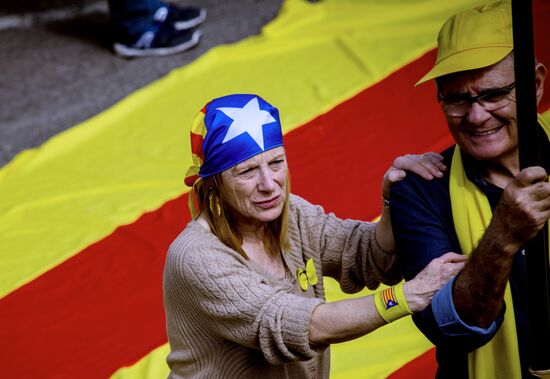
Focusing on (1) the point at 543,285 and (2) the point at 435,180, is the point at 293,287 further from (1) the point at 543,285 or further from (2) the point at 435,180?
(1) the point at 543,285

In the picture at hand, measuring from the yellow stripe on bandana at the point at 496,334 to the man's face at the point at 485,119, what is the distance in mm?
94

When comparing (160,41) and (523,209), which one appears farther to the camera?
(160,41)

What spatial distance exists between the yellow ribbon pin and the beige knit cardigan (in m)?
0.01

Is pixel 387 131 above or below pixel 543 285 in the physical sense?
below

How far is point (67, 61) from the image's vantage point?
6.21 meters

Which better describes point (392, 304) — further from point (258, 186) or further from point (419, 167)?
point (258, 186)

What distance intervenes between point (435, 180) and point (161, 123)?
2.95m

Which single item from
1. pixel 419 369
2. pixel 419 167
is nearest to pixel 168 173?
pixel 419 369

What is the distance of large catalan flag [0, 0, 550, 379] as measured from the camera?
A: 3.54 meters

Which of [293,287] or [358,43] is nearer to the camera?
[293,287]

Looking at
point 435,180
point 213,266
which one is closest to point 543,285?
point 435,180

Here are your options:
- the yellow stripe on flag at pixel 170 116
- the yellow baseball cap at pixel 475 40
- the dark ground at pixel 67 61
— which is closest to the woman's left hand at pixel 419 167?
the yellow baseball cap at pixel 475 40

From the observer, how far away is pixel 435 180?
2307mm

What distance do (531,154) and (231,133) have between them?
0.88m
